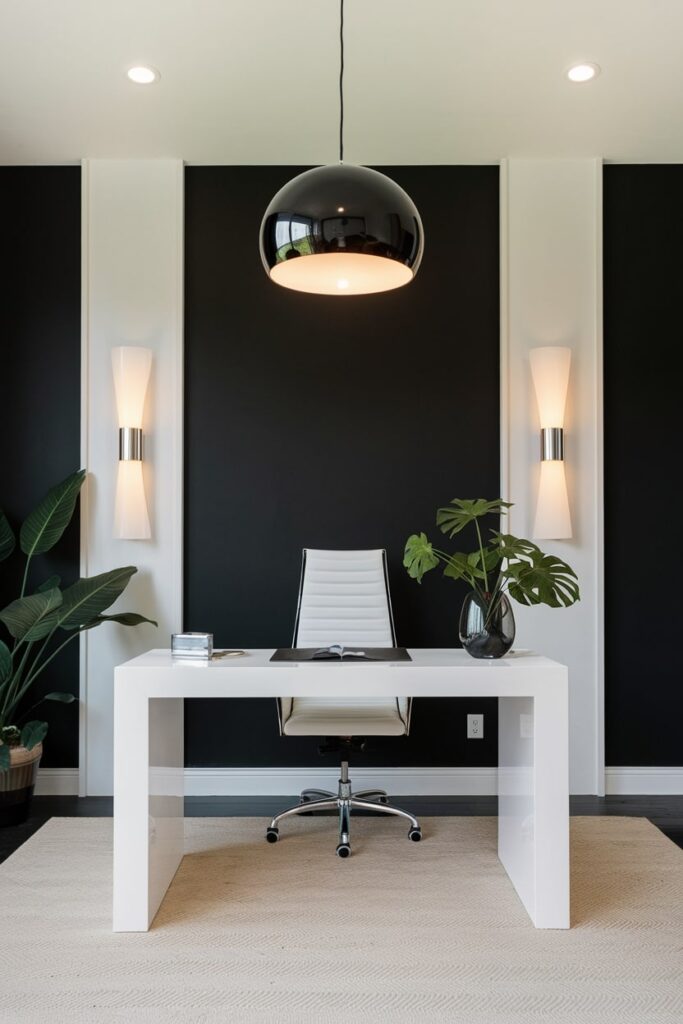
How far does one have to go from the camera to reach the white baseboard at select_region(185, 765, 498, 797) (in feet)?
12.7

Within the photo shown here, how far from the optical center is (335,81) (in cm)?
330

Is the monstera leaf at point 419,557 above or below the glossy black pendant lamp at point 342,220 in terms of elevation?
below

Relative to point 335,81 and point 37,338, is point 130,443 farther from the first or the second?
point 335,81

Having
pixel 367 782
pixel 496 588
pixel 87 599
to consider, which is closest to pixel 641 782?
pixel 367 782

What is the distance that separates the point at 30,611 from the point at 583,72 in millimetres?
3108

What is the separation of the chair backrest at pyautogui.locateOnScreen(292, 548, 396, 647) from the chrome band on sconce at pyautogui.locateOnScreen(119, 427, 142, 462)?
0.95 metres

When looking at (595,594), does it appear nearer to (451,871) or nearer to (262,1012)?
(451,871)

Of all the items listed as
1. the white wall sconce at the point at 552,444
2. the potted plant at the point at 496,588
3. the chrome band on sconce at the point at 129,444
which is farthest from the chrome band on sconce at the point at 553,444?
the chrome band on sconce at the point at 129,444

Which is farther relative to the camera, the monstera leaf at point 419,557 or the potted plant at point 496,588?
the monstera leaf at point 419,557

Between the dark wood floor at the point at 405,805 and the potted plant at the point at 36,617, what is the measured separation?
7.8 inches

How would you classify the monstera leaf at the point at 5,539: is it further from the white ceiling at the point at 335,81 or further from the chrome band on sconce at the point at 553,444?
the chrome band on sconce at the point at 553,444

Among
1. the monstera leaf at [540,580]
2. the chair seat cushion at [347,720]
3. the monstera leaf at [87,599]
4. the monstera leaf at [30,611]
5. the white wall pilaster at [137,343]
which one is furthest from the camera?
the white wall pilaster at [137,343]

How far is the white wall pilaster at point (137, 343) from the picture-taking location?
12.8 ft

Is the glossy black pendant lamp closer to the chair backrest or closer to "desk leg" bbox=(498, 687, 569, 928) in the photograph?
"desk leg" bbox=(498, 687, 569, 928)
